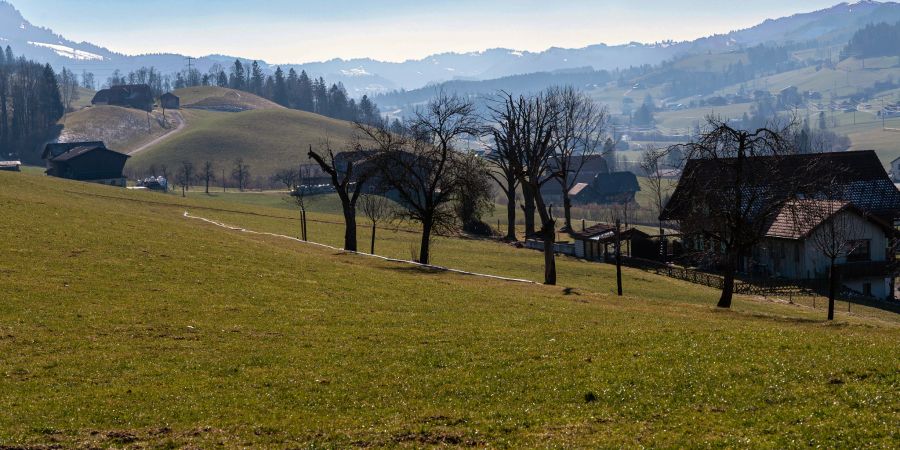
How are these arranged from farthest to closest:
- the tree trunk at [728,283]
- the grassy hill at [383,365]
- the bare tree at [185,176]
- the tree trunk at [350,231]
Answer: the bare tree at [185,176]
the tree trunk at [350,231]
the tree trunk at [728,283]
the grassy hill at [383,365]

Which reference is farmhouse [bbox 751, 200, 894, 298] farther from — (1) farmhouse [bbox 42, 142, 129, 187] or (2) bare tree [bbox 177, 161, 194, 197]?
(1) farmhouse [bbox 42, 142, 129, 187]

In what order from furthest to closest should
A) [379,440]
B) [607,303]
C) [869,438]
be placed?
1. [607,303]
2. [379,440]
3. [869,438]

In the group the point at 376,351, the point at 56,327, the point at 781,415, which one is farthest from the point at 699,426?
the point at 56,327

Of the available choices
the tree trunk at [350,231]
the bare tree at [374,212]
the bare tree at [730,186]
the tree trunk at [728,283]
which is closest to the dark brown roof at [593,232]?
the bare tree at [374,212]

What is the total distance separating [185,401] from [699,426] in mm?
11604

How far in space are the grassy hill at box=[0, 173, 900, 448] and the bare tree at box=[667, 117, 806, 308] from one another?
17.7 feet

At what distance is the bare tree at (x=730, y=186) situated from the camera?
42281mm

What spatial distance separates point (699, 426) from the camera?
17.6m

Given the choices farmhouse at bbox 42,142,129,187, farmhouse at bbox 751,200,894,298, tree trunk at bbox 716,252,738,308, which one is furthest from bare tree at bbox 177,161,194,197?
tree trunk at bbox 716,252,738,308

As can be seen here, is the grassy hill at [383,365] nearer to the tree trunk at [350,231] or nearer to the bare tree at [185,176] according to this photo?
the tree trunk at [350,231]

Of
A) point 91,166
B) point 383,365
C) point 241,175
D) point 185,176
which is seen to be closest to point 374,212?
point 383,365

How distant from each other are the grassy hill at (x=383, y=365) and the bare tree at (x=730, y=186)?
5404mm

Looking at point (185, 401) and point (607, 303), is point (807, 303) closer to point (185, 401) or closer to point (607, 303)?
point (607, 303)

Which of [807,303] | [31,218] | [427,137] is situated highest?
[427,137]
